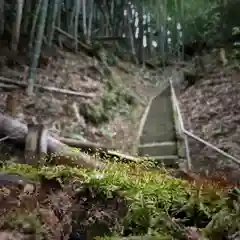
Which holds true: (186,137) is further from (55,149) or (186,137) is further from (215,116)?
(55,149)

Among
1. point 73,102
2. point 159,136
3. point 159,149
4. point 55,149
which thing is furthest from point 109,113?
point 55,149

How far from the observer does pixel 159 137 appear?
128 inches

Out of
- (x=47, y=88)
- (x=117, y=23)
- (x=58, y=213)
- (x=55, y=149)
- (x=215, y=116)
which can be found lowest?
(x=58, y=213)

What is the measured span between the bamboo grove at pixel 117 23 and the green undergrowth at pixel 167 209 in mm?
2434

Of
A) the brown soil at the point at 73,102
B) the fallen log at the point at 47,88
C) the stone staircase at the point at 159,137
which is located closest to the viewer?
the stone staircase at the point at 159,137

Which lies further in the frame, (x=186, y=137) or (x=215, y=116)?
(x=215, y=116)

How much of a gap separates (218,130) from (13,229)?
2342 millimetres

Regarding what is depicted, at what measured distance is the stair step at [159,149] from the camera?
121 inches

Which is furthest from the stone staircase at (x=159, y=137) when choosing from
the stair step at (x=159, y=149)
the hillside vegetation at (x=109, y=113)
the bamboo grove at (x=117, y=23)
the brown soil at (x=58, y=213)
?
the brown soil at (x=58, y=213)

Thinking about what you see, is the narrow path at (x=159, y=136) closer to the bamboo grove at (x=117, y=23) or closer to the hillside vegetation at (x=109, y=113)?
the hillside vegetation at (x=109, y=113)

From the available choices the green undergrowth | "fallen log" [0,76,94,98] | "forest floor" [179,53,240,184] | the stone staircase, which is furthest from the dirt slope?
the green undergrowth

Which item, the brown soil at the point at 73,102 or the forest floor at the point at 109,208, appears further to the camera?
the brown soil at the point at 73,102

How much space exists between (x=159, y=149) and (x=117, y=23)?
146 inches

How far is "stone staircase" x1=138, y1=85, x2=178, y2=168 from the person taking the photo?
304cm
